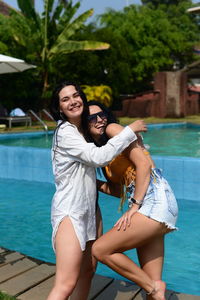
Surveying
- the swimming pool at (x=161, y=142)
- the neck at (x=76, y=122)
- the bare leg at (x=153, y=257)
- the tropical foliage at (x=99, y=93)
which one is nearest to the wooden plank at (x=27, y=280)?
the bare leg at (x=153, y=257)

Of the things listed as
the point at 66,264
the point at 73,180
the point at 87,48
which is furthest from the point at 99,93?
the point at 66,264

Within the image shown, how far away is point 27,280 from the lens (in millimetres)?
3514

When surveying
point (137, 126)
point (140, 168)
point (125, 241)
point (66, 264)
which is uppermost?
point (137, 126)

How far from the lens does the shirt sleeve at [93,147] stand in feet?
8.08

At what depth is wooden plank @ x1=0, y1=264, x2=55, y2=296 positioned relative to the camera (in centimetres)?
334

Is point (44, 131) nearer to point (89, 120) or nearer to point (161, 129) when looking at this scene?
point (161, 129)

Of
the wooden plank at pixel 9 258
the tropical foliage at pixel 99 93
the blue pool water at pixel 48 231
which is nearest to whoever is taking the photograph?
the wooden plank at pixel 9 258

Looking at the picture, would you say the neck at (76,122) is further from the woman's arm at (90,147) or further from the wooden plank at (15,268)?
the wooden plank at (15,268)

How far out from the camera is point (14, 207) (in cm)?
757

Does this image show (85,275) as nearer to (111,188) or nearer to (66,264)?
(66,264)

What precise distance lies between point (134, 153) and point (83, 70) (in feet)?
75.6

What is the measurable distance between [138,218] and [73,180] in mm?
427

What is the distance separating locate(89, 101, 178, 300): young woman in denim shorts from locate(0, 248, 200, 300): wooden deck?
65cm

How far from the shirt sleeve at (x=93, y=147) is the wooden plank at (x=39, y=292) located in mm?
1248
